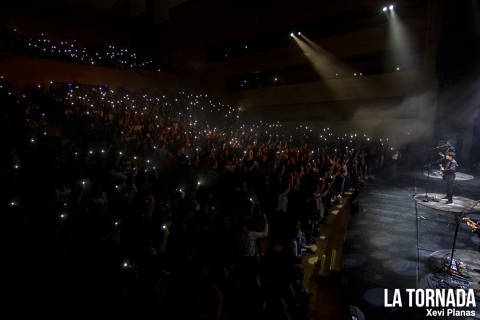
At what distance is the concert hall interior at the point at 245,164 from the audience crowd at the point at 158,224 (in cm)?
3

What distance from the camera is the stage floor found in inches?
163

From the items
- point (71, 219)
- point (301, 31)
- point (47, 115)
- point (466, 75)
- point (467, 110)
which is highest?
point (301, 31)

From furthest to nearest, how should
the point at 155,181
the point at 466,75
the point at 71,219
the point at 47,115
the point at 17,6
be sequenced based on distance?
the point at 17,6 < the point at 466,75 < the point at 47,115 < the point at 155,181 < the point at 71,219

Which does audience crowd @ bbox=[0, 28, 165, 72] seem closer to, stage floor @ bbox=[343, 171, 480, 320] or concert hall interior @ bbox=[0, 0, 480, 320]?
concert hall interior @ bbox=[0, 0, 480, 320]

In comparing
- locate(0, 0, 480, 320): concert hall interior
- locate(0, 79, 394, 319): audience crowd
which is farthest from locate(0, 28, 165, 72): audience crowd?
locate(0, 79, 394, 319): audience crowd

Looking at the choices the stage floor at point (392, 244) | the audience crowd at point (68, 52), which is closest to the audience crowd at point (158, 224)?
the stage floor at point (392, 244)

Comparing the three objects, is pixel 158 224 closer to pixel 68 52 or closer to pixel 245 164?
pixel 245 164

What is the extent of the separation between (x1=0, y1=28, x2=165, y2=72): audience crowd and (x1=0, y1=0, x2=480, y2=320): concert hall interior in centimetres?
12

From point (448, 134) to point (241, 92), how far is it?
15.1 meters

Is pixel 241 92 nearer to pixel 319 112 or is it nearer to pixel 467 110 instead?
pixel 319 112

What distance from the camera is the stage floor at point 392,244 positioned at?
13.6ft

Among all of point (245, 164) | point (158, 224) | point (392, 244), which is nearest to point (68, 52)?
point (245, 164)

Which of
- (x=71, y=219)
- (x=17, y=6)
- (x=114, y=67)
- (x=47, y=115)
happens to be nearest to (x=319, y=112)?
(x=114, y=67)

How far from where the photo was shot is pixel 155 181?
6.16 m
